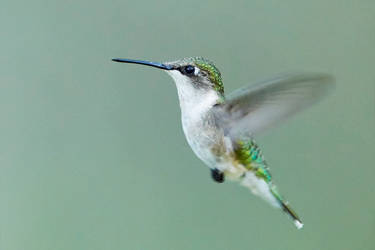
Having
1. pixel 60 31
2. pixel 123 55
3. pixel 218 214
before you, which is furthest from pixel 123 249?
pixel 60 31

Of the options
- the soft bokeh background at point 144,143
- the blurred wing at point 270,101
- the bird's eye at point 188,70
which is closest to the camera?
the blurred wing at point 270,101

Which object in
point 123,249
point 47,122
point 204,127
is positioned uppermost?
point 204,127

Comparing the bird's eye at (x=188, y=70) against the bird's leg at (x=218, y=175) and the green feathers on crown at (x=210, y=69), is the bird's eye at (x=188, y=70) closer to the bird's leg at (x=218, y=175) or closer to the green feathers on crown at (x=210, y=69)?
the green feathers on crown at (x=210, y=69)

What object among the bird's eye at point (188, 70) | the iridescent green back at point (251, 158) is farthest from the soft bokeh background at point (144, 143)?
the bird's eye at point (188, 70)

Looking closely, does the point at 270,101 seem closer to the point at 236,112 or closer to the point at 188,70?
the point at 236,112

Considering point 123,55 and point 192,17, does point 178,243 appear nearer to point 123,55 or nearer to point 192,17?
point 123,55

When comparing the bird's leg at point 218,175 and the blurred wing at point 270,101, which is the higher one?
the blurred wing at point 270,101
